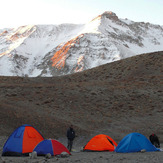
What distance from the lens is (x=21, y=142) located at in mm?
15930

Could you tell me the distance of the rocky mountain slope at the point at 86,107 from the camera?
82.0 feet

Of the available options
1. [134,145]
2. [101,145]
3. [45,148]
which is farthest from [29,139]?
[134,145]

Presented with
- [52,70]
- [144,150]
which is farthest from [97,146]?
[52,70]

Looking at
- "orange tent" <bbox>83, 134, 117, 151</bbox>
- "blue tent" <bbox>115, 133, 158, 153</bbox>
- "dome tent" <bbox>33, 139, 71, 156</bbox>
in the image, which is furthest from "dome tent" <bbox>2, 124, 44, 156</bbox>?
"blue tent" <bbox>115, 133, 158, 153</bbox>

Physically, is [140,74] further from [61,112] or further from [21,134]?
[21,134]

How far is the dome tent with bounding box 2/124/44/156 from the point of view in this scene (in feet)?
51.2

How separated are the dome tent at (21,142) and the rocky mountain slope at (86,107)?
5962mm

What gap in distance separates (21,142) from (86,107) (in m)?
16.8

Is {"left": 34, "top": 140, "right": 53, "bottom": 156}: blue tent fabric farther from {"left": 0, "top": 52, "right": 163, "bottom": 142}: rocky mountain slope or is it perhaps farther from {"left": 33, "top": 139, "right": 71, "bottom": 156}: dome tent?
{"left": 0, "top": 52, "right": 163, "bottom": 142}: rocky mountain slope

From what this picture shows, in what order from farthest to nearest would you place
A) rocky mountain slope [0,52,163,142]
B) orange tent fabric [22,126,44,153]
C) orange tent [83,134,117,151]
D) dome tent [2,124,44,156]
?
rocky mountain slope [0,52,163,142]
orange tent [83,134,117,151]
orange tent fabric [22,126,44,153]
dome tent [2,124,44,156]

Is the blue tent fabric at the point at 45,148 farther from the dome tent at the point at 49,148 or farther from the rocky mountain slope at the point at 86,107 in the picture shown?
the rocky mountain slope at the point at 86,107

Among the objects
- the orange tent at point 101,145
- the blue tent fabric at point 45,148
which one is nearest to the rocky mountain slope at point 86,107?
the orange tent at point 101,145

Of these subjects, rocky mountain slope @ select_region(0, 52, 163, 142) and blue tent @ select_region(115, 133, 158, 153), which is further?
rocky mountain slope @ select_region(0, 52, 163, 142)

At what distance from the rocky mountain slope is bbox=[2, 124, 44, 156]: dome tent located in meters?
5.96
